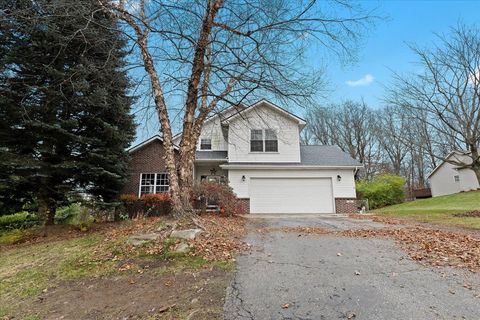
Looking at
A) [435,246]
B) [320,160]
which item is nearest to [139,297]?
[435,246]

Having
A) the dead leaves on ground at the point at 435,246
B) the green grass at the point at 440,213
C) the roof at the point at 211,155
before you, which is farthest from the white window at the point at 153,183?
the green grass at the point at 440,213

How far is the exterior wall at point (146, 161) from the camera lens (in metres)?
16.1

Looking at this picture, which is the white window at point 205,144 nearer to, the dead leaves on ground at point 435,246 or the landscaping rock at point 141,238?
the dead leaves on ground at point 435,246

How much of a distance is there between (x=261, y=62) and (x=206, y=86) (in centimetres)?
185

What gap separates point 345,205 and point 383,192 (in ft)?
33.2

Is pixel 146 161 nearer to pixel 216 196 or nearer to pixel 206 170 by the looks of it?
pixel 206 170

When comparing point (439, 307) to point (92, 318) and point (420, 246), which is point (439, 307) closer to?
point (420, 246)

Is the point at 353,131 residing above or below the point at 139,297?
above

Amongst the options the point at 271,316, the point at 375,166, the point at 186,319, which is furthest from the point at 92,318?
the point at 375,166

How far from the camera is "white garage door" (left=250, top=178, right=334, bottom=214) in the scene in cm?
1578

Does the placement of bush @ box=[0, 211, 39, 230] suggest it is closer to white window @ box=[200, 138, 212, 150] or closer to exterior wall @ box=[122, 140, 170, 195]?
exterior wall @ box=[122, 140, 170, 195]

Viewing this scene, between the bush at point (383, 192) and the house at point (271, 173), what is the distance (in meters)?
8.69

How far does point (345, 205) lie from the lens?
1566 centimetres

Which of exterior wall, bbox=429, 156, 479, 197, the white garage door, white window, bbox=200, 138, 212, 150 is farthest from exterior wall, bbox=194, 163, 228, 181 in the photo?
exterior wall, bbox=429, 156, 479, 197
